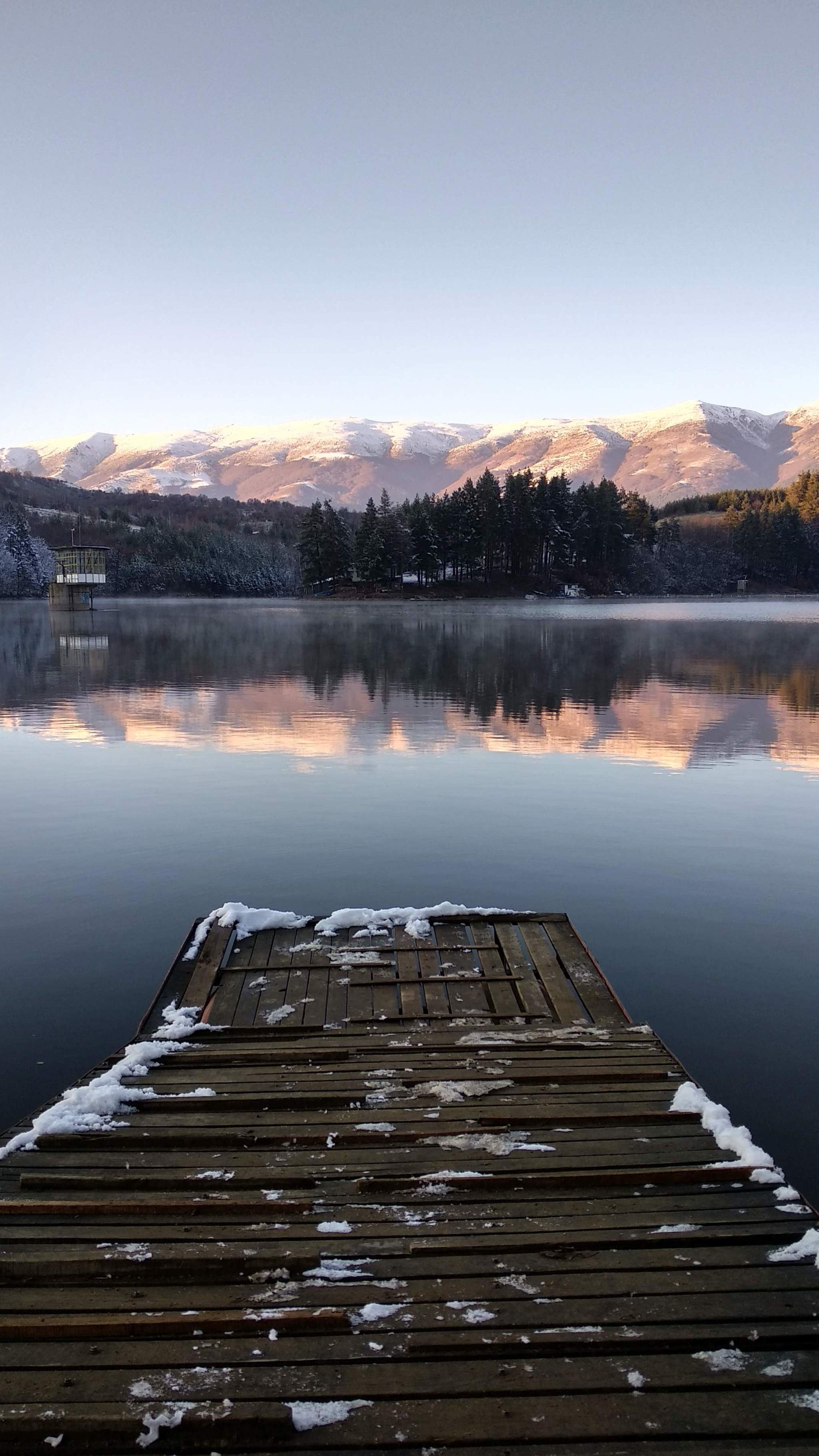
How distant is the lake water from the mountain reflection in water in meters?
0.22

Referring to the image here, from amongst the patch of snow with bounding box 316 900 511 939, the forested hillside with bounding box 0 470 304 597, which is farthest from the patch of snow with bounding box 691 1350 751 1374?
the forested hillside with bounding box 0 470 304 597

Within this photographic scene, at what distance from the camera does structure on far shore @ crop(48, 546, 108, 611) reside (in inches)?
4183

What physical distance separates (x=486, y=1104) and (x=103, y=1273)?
2859mm

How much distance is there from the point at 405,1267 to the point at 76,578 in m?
115

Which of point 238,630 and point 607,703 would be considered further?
point 238,630

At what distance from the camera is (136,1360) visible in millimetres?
4316

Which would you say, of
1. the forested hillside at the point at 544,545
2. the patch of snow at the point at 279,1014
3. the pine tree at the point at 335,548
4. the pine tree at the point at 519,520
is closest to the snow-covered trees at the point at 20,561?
the forested hillside at the point at 544,545

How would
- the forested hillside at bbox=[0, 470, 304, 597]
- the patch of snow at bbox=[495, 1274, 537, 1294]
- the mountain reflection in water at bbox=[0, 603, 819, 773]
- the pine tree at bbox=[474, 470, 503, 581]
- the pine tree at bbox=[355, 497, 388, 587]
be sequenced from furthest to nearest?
1. the forested hillside at bbox=[0, 470, 304, 597]
2. the pine tree at bbox=[474, 470, 503, 581]
3. the pine tree at bbox=[355, 497, 388, 587]
4. the mountain reflection in water at bbox=[0, 603, 819, 773]
5. the patch of snow at bbox=[495, 1274, 537, 1294]

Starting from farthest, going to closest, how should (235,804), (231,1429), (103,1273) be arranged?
(235,804) < (103,1273) < (231,1429)

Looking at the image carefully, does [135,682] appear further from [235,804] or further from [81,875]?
[81,875]

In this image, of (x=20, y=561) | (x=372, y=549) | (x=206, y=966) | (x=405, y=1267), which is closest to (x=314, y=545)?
(x=372, y=549)

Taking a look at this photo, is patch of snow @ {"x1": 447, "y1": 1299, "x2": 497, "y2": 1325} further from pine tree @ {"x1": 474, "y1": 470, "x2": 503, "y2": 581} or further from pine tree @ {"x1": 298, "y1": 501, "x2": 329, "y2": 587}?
pine tree @ {"x1": 474, "y1": 470, "x2": 503, "y2": 581}

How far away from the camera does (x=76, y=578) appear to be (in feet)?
363

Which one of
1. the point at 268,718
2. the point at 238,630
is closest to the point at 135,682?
the point at 268,718
